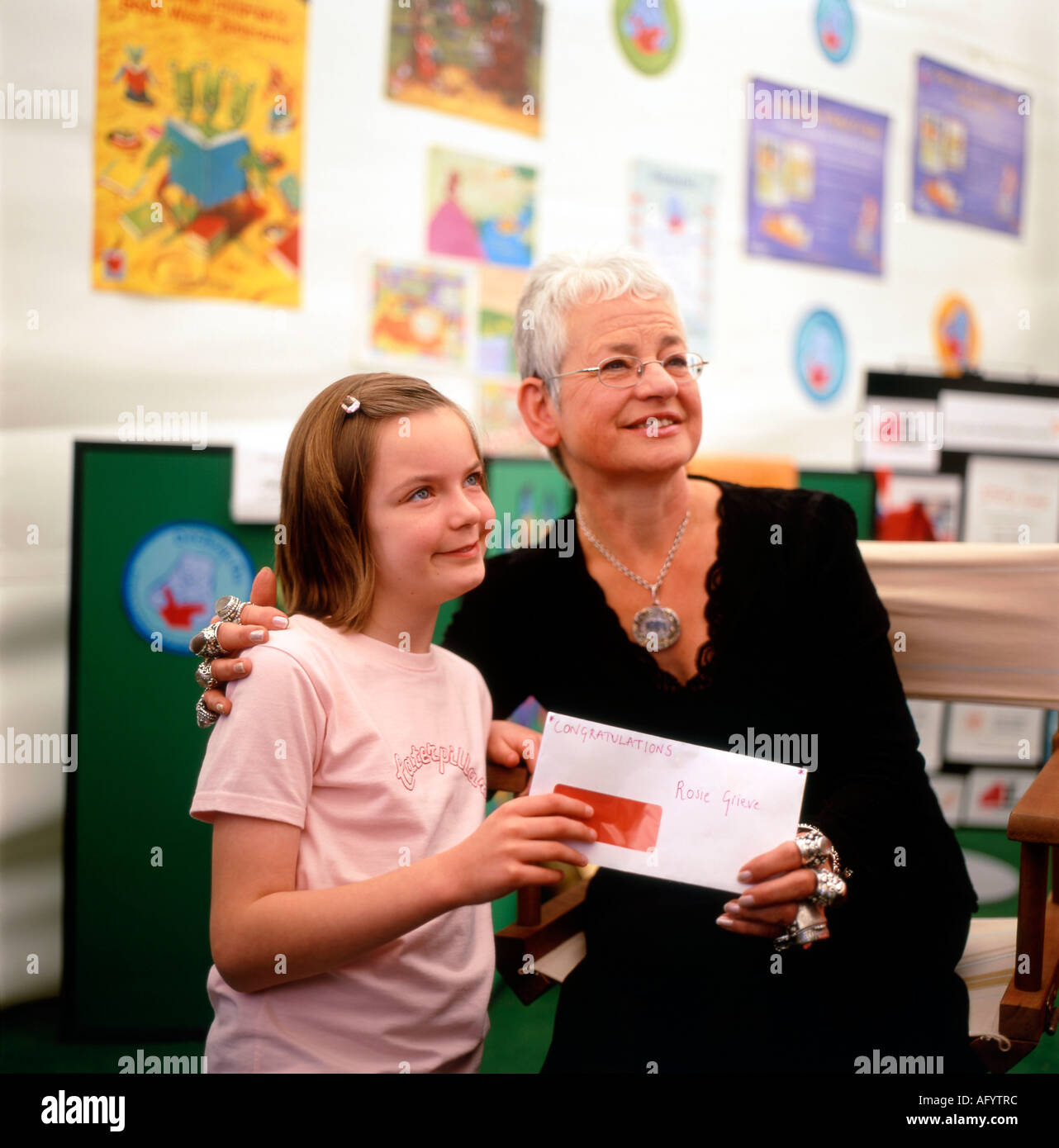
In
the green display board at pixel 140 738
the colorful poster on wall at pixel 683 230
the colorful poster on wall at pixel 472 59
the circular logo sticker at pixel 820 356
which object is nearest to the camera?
the green display board at pixel 140 738

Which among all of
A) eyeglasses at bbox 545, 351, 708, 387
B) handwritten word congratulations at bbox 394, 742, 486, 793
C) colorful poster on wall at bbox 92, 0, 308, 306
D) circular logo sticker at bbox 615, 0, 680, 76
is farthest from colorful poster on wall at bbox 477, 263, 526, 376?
handwritten word congratulations at bbox 394, 742, 486, 793

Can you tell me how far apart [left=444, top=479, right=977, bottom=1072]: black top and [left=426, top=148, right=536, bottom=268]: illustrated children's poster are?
67.9 inches

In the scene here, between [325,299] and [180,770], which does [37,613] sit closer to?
[180,770]

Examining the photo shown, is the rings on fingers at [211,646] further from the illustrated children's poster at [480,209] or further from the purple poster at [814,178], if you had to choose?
the purple poster at [814,178]

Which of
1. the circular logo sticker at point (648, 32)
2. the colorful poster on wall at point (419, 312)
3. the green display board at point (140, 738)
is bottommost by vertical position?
the green display board at point (140, 738)

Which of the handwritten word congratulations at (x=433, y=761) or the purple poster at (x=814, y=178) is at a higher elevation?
the purple poster at (x=814, y=178)

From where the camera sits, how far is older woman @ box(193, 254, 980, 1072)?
55.8 inches

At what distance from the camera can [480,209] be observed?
10.2 feet

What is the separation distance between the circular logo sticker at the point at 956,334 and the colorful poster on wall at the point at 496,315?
187 cm

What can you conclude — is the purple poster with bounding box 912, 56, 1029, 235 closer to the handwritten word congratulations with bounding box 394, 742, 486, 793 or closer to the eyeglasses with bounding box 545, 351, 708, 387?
the eyeglasses with bounding box 545, 351, 708, 387

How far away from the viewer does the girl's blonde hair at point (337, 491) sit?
120cm

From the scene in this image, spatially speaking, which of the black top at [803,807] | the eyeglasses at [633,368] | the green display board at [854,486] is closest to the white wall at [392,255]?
the green display board at [854,486]

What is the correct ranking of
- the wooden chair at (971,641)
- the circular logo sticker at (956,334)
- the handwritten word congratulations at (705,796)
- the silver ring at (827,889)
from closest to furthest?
the handwritten word congratulations at (705,796)
the silver ring at (827,889)
the wooden chair at (971,641)
the circular logo sticker at (956,334)

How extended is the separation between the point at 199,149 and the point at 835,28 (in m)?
2.43
